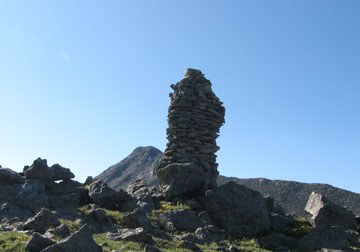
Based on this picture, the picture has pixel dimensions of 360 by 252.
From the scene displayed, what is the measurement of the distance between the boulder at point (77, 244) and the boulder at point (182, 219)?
7.76 meters

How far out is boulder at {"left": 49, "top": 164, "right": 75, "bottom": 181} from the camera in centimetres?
2072

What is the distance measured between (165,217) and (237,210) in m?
3.42

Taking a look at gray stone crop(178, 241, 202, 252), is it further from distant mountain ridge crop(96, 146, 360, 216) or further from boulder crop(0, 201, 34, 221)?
distant mountain ridge crop(96, 146, 360, 216)

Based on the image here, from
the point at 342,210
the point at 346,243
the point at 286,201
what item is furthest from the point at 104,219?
the point at 286,201

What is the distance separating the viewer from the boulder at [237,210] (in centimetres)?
1798

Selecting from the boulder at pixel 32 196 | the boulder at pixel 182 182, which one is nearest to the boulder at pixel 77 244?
the boulder at pixel 32 196

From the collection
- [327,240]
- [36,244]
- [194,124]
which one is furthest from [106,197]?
[327,240]

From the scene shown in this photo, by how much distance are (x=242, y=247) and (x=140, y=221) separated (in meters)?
4.12

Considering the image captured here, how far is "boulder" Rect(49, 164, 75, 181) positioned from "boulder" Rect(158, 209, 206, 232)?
6134mm

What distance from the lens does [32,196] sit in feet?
59.0

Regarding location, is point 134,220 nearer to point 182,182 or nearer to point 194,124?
point 182,182

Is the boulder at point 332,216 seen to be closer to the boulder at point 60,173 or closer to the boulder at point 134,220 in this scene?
the boulder at point 134,220

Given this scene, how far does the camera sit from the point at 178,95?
26.1m

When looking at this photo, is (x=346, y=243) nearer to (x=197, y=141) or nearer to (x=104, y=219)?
(x=104, y=219)
